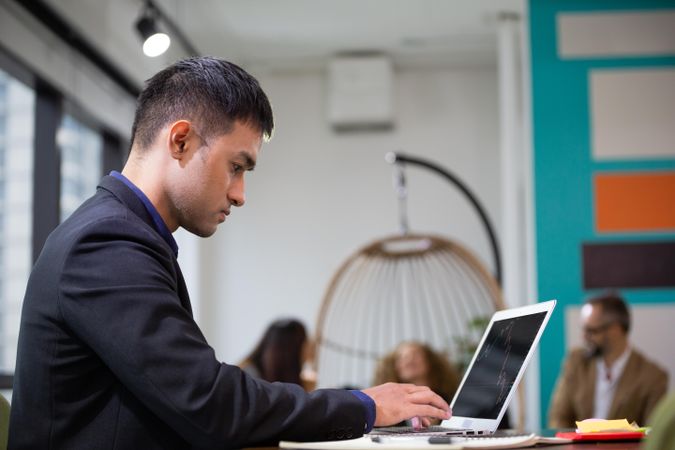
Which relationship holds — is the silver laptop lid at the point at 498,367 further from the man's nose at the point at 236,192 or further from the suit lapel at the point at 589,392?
the suit lapel at the point at 589,392

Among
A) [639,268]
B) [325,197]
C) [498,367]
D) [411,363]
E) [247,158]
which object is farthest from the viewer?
[325,197]

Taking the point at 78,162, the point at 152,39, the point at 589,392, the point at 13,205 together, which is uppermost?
the point at 152,39

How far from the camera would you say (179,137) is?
1508mm

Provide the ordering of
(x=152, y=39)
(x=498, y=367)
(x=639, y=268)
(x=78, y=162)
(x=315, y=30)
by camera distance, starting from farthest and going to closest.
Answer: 1. (x=315, y=30)
2. (x=78, y=162)
3. (x=639, y=268)
4. (x=152, y=39)
5. (x=498, y=367)

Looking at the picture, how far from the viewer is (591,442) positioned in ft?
5.13

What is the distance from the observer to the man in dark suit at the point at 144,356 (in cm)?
126

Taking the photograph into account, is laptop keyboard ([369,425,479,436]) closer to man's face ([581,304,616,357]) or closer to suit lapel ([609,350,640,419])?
suit lapel ([609,350,640,419])

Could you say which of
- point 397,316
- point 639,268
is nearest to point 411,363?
point 639,268

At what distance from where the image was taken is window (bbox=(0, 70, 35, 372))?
14.8 ft

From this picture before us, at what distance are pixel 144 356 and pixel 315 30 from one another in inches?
198

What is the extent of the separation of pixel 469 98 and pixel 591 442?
521cm

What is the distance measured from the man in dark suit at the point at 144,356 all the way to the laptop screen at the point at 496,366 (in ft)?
0.53

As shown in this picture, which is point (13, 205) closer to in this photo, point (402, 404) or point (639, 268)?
point (639, 268)

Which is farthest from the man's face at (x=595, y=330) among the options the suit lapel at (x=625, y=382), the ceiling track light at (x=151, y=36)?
the ceiling track light at (x=151, y=36)
